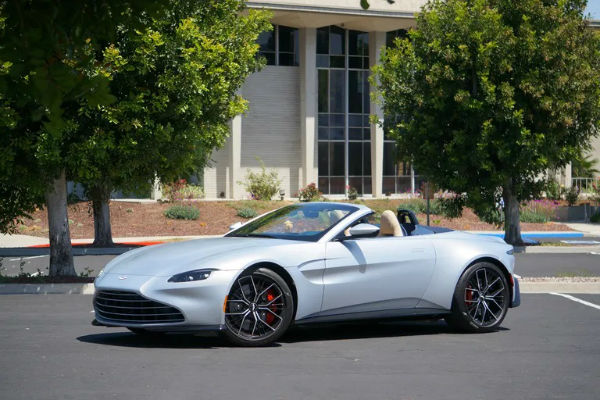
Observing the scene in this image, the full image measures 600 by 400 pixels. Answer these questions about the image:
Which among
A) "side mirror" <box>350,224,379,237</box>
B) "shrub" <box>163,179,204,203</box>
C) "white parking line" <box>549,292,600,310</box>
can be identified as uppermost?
"shrub" <box>163,179,204,203</box>

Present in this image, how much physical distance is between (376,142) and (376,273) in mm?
40449

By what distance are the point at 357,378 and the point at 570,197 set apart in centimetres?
4044

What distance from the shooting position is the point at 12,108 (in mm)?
14883

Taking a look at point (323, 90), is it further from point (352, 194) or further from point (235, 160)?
point (235, 160)

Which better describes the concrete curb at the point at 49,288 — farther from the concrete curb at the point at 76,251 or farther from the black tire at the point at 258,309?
the concrete curb at the point at 76,251

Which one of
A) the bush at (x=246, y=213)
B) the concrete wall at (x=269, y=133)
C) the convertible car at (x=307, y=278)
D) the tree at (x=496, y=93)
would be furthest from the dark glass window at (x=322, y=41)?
the convertible car at (x=307, y=278)

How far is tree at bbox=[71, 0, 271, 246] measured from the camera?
15773 millimetres

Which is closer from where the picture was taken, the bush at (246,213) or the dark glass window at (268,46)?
the bush at (246,213)

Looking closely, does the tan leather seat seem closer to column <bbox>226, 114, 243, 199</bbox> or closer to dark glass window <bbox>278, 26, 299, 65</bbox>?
column <bbox>226, 114, 243, 199</bbox>

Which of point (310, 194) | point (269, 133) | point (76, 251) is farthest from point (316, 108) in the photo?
point (76, 251)

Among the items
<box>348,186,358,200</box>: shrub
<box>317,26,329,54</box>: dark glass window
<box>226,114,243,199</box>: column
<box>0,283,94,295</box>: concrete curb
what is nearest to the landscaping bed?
<box>348,186,358,200</box>: shrub

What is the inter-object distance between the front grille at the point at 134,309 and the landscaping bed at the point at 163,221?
23.3 m

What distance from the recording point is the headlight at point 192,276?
913 cm

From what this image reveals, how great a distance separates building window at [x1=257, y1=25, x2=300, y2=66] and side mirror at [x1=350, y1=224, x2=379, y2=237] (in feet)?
129
